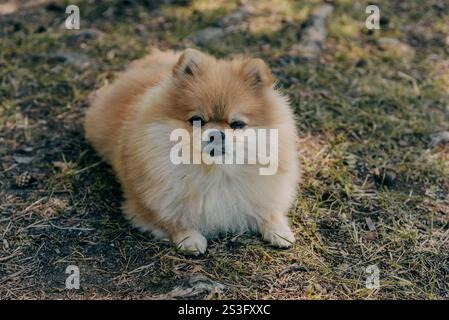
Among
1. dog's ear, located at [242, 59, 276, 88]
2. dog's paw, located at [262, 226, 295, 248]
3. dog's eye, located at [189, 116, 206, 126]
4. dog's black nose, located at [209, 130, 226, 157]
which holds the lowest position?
dog's paw, located at [262, 226, 295, 248]

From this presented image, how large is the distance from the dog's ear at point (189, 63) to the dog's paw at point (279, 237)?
1.13 metres

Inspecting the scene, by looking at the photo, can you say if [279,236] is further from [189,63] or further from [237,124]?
[189,63]

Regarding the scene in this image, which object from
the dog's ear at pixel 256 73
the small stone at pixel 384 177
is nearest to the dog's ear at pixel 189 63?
the dog's ear at pixel 256 73

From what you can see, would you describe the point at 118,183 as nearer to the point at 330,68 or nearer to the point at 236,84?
the point at 236,84

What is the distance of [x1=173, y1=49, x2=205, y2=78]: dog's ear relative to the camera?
3408 mm

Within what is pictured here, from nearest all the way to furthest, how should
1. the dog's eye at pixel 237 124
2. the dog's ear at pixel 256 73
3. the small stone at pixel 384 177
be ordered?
the dog's eye at pixel 237 124
the dog's ear at pixel 256 73
the small stone at pixel 384 177

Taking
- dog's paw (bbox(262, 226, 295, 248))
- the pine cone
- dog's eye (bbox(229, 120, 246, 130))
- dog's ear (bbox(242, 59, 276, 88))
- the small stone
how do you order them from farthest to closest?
the small stone
the pine cone
dog's paw (bbox(262, 226, 295, 248))
dog's ear (bbox(242, 59, 276, 88))
dog's eye (bbox(229, 120, 246, 130))

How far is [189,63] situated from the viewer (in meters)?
3.43

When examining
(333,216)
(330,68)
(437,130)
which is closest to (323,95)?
(330,68)

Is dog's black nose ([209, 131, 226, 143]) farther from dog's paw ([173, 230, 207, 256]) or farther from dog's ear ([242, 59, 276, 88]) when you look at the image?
dog's paw ([173, 230, 207, 256])

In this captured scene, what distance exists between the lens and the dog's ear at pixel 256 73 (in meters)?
3.44

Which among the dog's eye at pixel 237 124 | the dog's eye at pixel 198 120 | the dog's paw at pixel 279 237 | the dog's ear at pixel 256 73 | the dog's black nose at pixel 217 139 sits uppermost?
the dog's ear at pixel 256 73

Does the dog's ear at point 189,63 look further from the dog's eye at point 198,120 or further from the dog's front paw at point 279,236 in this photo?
the dog's front paw at point 279,236

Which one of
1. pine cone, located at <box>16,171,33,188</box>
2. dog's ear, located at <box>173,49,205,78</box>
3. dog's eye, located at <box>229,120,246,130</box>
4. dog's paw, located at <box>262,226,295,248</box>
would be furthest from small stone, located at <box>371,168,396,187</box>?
pine cone, located at <box>16,171,33,188</box>
